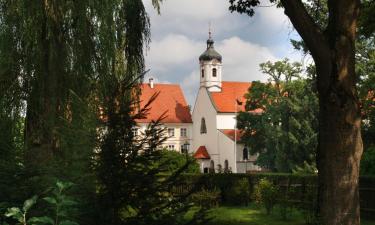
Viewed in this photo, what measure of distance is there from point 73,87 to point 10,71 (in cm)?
135

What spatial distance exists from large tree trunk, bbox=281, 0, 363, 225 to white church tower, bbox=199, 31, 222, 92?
220 ft

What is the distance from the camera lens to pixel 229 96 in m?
75.4

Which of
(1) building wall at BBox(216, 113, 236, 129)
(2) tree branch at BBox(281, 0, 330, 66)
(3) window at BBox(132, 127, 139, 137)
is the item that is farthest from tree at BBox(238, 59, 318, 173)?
(3) window at BBox(132, 127, 139, 137)

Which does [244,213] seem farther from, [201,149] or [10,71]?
[201,149]

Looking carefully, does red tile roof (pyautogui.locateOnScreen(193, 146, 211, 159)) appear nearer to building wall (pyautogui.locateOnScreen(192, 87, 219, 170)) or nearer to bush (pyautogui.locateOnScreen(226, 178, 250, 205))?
building wall (pyautogui.locateOnScreen(192, 87, 219, 170))

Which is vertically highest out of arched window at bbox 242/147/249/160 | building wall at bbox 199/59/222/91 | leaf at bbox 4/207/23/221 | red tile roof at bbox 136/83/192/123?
building wall at bbox 199/59/222/91

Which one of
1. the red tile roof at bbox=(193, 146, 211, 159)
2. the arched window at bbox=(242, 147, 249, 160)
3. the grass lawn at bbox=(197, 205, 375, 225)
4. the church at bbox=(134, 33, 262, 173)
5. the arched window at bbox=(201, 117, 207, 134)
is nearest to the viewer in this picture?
the grass lawn at bbox=(197, 205, 375, 225)

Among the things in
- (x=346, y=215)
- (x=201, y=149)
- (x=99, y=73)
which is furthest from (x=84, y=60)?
(x=201, y=149)

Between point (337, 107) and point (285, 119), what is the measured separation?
40467 millimetres

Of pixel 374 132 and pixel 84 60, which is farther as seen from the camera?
pixel 374 132

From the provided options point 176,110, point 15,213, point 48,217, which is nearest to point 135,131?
point 48,217

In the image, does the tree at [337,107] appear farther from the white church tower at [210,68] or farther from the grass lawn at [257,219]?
the white church tower at [210,68]

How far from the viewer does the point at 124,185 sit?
5.17m

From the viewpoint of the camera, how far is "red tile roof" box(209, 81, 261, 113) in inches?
2864
